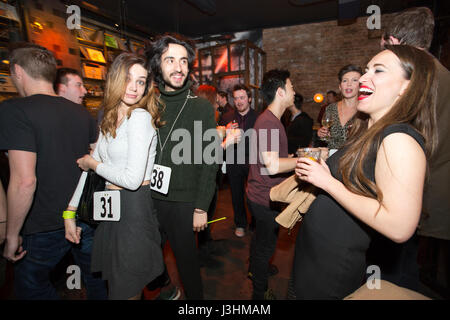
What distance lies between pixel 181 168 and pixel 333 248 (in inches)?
38.3

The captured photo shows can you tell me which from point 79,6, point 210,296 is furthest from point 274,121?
point 79,6

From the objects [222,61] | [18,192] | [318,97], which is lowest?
[18,192]

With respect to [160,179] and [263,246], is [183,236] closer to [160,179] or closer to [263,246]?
[160,179]

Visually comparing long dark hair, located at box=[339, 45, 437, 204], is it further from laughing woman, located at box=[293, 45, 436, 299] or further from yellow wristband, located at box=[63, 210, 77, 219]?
yellow wristband, located at box=[63, 210, 77, 219]

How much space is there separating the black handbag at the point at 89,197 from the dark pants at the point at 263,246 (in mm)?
1149

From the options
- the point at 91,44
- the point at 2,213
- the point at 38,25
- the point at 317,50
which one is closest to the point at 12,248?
the point at 2,213

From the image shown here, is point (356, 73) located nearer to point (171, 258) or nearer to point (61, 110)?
point (61, 110)

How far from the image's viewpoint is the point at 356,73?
7.39 ft

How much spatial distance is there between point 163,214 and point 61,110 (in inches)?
39.7

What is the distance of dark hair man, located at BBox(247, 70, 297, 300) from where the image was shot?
166 centimetres

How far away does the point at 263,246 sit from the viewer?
1.72 meters

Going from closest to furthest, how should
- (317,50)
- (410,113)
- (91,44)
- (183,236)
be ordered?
(410,113)
(183,236)
(91,44)
(317,50)

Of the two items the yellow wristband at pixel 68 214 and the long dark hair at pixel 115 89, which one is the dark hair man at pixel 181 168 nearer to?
the long dark hair at pixel 115 89

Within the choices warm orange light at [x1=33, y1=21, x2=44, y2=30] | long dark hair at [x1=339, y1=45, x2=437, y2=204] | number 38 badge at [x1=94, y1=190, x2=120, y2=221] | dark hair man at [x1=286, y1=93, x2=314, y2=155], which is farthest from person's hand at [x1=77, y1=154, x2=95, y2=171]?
warm orange light at [x1=33, y1=21, x2=44, y2=30]
